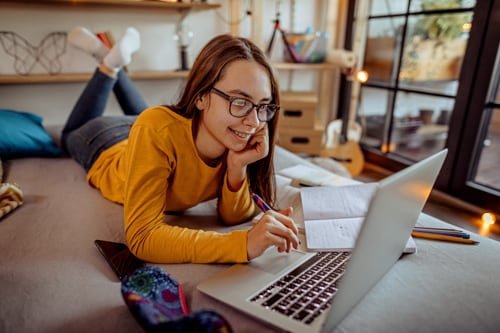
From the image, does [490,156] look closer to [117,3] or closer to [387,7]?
[387,7]

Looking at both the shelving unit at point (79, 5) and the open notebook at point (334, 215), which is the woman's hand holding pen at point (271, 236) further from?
the shelving unit at point (79, 5)

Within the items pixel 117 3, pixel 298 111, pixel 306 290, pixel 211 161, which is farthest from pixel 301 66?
pixel 306 290

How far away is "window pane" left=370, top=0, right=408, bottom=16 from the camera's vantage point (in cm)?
238

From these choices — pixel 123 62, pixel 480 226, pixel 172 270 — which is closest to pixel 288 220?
pixel 172 270

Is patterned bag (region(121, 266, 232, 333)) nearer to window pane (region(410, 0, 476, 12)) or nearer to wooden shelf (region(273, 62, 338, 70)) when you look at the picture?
wooden shelf (region(273, 62, 338, 70))

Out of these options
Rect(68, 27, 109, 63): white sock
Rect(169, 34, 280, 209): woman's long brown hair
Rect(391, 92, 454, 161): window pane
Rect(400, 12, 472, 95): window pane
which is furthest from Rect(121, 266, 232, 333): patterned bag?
Rect(391, 92, 454, 161): window pane

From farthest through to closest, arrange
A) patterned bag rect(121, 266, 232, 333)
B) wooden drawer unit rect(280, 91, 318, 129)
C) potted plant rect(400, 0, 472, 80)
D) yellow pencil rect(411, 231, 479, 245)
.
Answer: wooden drawer unit rect(280, 91, 318, 129) < potted plant rect(400, 0, 472, 80) < yellow pencil rect(411, 231, 479, 245) < patterned bag rect(121, 266, 232, 333)

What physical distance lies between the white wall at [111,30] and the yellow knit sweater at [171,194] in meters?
1.39

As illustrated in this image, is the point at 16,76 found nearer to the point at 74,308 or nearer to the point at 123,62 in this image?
the point at 123,62

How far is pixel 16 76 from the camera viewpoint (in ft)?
6.31

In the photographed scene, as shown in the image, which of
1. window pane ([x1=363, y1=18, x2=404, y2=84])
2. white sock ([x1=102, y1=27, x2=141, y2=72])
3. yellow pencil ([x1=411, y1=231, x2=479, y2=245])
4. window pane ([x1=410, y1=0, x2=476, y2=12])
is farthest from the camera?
window pane ([x1=363, y1=18, x2=404, y2=84])

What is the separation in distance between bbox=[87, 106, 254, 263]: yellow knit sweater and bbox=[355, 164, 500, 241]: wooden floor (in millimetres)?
1301

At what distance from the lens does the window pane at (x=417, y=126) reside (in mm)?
2523

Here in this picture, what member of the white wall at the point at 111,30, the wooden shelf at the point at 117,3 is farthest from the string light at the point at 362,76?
the wooden shelf at the point at 117,3
